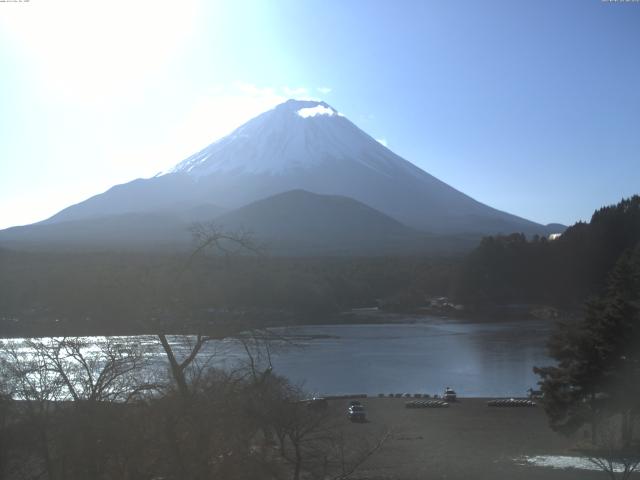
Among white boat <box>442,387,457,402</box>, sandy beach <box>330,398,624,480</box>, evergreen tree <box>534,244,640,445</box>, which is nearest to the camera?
sandy beach <box>330,398,624,480</box>

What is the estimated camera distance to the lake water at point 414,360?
16.5 metres

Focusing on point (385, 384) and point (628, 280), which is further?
point (385, 384)

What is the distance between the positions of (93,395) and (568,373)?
7.30 meters

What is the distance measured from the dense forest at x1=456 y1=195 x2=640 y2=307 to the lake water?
5.24 meters

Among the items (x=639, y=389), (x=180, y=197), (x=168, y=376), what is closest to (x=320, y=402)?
(x=639, y=389)

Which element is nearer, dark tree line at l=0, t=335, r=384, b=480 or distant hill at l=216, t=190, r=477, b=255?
dark tree line at l=0, t=335, r=384, b=480

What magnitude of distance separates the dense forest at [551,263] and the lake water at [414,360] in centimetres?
524

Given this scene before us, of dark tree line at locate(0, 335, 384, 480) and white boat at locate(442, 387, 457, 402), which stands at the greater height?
dark tree line at locate(0, 335, 384, 480)

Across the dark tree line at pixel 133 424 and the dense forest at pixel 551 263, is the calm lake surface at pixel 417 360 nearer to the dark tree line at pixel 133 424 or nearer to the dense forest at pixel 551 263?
the dense forest at pixel 551 263

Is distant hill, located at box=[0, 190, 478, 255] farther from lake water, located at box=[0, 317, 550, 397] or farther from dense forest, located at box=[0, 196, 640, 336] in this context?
lake water, located at box=[0, 317, 550, 397]

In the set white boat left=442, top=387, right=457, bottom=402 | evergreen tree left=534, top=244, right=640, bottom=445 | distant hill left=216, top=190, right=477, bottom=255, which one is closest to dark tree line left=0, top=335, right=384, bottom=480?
evergreen tree left=534, top=244, right=640, bottom=445

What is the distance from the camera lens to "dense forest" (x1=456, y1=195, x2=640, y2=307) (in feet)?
101

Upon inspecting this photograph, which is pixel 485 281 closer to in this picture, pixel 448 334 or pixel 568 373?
pixel 448 334

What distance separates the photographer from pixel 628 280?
10.0 m
